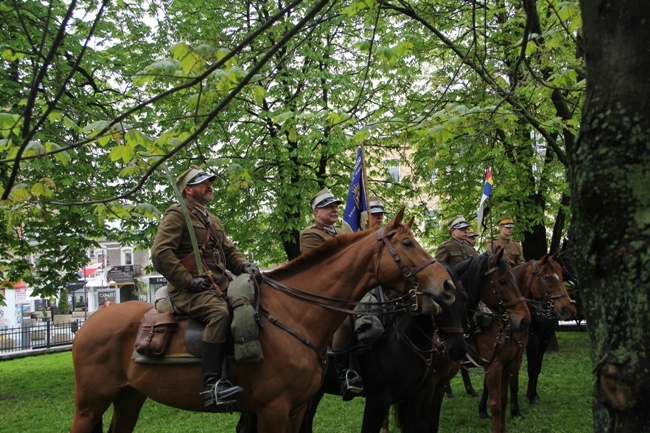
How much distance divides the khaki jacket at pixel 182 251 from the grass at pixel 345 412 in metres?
4.28

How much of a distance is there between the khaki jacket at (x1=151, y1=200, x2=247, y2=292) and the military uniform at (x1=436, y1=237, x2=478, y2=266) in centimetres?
507

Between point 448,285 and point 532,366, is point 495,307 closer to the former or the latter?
point 448,285

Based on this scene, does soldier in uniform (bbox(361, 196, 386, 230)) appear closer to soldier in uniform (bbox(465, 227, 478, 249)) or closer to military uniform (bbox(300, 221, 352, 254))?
military uniform (bbox(300, 221, 352, 254))

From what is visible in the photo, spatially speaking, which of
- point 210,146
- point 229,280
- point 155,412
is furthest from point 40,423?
point 210,146

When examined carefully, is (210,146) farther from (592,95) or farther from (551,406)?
(592,95)

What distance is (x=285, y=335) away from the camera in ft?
18.5

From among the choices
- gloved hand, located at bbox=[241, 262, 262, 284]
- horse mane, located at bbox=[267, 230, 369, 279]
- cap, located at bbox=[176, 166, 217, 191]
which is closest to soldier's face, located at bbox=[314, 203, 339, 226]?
horse mane, located at bbox=[267, 230, 369, 279]

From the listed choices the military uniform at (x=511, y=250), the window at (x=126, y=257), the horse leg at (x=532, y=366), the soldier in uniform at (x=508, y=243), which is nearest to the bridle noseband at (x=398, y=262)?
the horse leg at (x=532, y=366)

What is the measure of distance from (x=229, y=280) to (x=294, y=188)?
440 inches

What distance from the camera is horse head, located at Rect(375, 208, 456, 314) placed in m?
5.42

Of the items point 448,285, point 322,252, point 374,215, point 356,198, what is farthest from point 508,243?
point 448,285

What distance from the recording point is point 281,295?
232 inches

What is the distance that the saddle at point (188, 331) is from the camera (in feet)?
17.6

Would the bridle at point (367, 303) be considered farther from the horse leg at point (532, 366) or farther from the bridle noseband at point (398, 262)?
the horse leg at point (532, 366)
